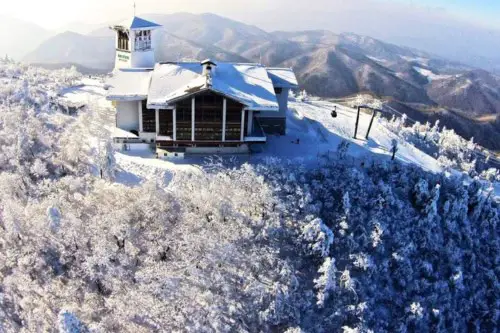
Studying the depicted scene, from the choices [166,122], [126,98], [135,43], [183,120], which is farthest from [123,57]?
[183,120]

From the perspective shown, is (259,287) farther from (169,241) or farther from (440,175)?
(440,175)

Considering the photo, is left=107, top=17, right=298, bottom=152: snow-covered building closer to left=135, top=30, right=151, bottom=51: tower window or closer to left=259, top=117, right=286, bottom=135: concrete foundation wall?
left=259, top=117, right=286, bottom=135: concrete foundation wall

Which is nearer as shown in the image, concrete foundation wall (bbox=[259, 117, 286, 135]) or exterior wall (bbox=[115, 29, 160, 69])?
concrete foundation wall (bbox=[259, 117, 286, 135])

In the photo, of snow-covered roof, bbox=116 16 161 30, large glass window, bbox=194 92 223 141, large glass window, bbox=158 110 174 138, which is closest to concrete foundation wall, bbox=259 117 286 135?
large glass window, bbox=194 92 223 141

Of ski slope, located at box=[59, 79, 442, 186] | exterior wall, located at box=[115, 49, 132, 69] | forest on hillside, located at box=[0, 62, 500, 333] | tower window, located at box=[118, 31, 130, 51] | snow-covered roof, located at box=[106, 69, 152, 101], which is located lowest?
forest on hillside, located at box=[0, 62, 500, 333]

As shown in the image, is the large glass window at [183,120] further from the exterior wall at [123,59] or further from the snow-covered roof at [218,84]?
the exterior wall at [123,59]

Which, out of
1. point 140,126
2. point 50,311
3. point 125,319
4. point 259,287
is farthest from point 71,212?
point 259,287

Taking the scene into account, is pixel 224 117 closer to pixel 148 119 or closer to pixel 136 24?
pixel 148 119
